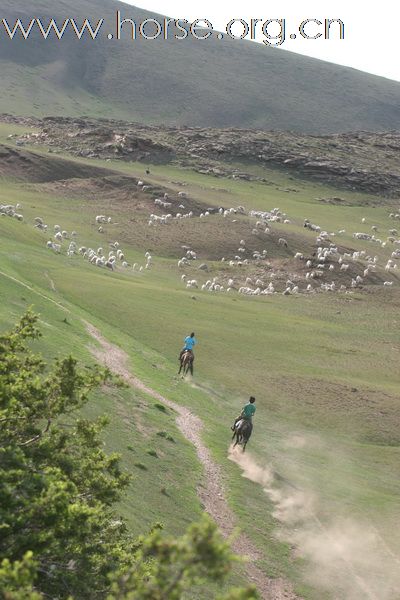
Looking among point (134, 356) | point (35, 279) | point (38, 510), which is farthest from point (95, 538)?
point (35, 279)

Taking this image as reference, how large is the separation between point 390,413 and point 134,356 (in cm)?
1309

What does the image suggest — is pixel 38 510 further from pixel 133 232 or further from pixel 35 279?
pixel 133 232

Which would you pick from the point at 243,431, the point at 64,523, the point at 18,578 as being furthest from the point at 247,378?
the point at 18,578

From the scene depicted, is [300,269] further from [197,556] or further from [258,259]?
[197,556]

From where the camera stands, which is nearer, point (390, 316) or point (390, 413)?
point (390, 413)

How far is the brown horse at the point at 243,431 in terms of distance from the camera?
99.3 ft

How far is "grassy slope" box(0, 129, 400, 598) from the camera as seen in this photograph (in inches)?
1027

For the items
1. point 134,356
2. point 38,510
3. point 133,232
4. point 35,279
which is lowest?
point 38,510

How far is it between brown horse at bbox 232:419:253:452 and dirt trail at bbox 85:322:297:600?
1.36 metres

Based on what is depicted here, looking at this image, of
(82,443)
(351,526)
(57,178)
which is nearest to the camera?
(82,443)

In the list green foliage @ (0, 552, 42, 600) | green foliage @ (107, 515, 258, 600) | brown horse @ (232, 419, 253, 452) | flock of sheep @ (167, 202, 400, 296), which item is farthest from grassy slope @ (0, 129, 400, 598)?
green foliage @ (107, 515, 258, 600)

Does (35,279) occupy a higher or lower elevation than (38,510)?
higher

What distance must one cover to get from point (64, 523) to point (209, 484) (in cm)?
1608

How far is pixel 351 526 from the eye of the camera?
25.9 meters
